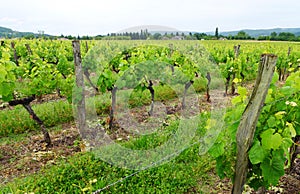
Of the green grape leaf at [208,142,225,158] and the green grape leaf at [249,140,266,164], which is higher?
the green grape leaf at [249,140,266,164]

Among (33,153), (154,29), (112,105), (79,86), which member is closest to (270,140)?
(154,29)

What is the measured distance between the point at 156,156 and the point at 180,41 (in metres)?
2.13

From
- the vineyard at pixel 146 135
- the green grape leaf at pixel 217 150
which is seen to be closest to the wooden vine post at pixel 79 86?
the vineyard at pixel 146 135

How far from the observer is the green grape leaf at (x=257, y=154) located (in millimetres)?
2383

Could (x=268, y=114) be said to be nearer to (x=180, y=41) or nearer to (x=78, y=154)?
(x=180, y=41)

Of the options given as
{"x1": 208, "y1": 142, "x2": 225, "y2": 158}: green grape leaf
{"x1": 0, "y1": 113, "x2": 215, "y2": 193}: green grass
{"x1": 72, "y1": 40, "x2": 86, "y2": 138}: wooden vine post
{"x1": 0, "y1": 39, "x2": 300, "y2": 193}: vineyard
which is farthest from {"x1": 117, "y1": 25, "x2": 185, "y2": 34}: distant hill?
{"x1": 0, "y1": 113, "x2": 215, "y2": 193}: green grass

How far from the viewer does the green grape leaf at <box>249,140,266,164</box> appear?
2.38 meters

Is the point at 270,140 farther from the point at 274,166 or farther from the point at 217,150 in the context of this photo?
the point at 217,150

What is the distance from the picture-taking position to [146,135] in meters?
5.69

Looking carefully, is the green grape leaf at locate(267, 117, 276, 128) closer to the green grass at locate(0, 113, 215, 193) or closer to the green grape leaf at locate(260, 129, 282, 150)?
the green grape leaf at locate(260, 129, 282, 150)

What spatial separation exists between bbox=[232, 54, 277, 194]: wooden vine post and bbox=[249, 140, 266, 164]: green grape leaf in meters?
0.05

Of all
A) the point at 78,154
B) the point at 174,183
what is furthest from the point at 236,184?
the point at 78,154

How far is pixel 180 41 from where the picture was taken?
4316 millimetres

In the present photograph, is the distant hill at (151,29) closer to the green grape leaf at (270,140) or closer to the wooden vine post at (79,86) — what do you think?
the wooden vine post at (79,86)
